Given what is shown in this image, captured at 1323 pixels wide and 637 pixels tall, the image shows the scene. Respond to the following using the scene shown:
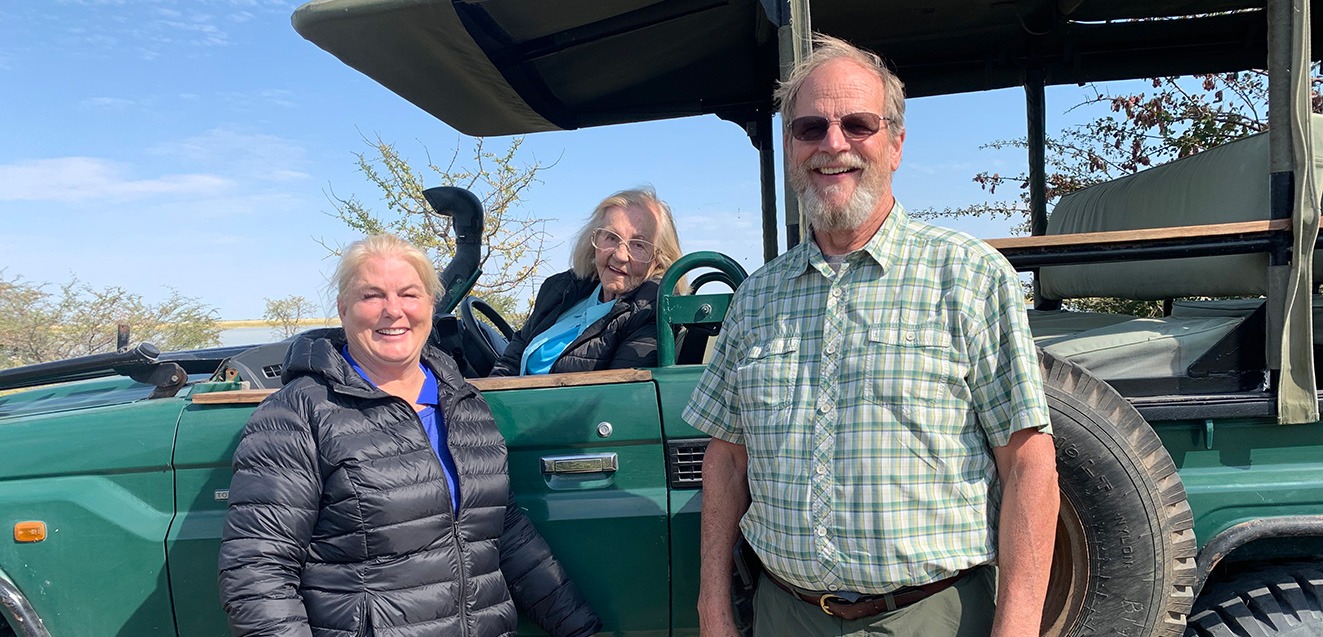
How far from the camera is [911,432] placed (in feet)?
5.52

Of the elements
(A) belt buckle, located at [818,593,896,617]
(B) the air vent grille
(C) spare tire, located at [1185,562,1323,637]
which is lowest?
(C) spare tire, located at [1185,562,1323,637]

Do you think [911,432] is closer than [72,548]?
Yes

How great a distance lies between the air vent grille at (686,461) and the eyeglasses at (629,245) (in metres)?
0.85

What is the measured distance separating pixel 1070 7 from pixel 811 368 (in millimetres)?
2722

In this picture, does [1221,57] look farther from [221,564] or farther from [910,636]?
[221,564]

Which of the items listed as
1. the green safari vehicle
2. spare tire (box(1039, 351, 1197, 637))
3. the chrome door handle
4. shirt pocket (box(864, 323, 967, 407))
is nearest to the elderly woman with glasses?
the green safari vehicle

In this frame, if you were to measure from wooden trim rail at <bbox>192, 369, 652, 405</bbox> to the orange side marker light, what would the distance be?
0.50m

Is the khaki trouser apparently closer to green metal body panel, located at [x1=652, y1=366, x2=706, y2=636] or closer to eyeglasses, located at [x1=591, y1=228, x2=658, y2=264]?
green metal body panel, located at [x1=652, y1=366, x2=706, y2=636]

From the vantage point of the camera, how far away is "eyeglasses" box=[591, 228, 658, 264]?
2992 millimetres

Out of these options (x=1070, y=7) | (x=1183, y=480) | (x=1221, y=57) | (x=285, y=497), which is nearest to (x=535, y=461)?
(x=285, y=497)

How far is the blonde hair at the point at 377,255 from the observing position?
2.34 m

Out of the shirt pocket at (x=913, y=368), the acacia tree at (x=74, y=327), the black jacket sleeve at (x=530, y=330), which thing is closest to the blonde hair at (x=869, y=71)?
the shirt pocket at (x=913, y=368)

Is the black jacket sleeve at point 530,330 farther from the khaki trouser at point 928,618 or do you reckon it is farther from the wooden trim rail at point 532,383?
the khaki trouser at point 928,618

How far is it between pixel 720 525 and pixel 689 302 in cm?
69
